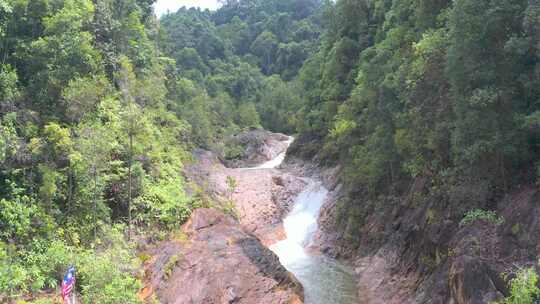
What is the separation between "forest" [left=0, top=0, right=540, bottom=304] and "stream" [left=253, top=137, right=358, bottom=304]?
2.81m

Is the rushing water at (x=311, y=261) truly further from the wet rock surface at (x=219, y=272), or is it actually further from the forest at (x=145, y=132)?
the wet rock surface at (x=219, y=272)

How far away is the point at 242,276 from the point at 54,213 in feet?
28.2

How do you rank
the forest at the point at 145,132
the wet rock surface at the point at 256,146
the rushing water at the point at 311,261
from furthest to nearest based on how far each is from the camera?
the wet rock surface at the point at 256,146 → the rushing water at the point at 311,261 → the forest at the point at 145,132

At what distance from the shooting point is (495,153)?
54.6 feet

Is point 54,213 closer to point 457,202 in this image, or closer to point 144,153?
point 144,153

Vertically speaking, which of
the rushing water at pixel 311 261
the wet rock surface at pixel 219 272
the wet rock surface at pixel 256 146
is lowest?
the rushing water at pixel 311 261

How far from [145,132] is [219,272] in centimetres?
843

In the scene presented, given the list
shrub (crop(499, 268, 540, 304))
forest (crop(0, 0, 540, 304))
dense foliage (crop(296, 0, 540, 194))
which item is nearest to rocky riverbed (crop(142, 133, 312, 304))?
forest (crop(0, 0, 540, 304))

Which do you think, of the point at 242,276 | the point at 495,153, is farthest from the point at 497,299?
the point at 242,276

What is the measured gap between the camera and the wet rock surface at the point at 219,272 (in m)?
18.0

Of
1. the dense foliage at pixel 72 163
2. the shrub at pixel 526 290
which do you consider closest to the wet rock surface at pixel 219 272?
the dense foliage at pixel 72 163

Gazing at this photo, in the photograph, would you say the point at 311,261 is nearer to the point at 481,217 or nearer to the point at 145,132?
the point at 145,132

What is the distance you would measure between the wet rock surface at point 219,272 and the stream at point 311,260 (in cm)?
319

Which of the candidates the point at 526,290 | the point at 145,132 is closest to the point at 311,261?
the point at 145,132
